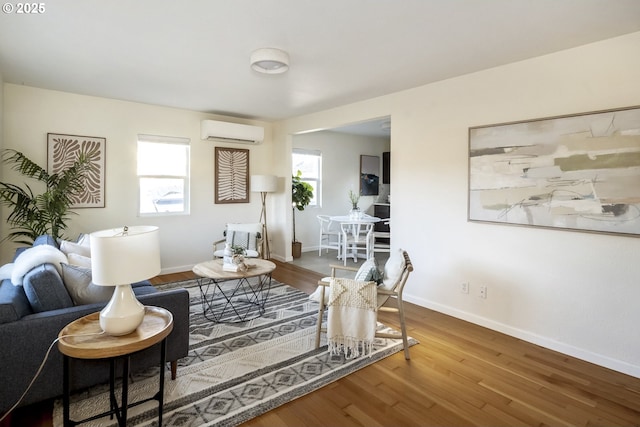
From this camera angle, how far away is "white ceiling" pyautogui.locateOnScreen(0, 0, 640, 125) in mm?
2146

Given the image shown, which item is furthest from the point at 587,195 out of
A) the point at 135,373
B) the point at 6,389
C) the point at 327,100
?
the point at 6,389

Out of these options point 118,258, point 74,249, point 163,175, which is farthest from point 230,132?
point 118,258

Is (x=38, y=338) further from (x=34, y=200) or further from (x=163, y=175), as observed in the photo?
(x=163, y=175)

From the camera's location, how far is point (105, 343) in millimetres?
1600

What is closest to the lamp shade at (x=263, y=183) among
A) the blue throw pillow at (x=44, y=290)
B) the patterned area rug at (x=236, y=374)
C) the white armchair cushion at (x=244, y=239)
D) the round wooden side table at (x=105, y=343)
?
the white armchair cushion at (x=244, y=239)

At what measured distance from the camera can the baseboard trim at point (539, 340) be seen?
2479 mm

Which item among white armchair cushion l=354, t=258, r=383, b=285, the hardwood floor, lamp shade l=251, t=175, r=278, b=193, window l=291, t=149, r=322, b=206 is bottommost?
the hardwood floor

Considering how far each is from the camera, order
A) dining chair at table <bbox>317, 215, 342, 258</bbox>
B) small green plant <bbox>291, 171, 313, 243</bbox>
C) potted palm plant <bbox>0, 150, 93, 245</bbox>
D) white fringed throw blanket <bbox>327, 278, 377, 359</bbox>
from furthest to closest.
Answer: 1. dining chair at table <bbox>317, 215, 342, 258</bbox>
2. small green plant <bbox>291, 171, 313, 243</bbox>
3. potted palm plant <bbox>0, 150, 93, 245</bbox>
4. white fringed throw blanket <bbox>327, 278, 377, 359</bbox>

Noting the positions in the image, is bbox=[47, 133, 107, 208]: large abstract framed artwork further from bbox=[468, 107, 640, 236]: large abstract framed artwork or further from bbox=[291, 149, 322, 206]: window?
bbox=[468, 107, 640, 236]: large abstract framed artwork

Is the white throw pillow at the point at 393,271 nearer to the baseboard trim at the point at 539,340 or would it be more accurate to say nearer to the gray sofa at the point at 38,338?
the baseboard trim at the point at 539,340

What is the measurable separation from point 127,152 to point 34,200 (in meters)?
1.23

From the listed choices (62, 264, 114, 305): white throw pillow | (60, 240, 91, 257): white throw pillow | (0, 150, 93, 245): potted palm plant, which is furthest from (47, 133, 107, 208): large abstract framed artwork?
(62, 264, 114, 305): white throw pillow

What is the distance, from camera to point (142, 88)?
399 cm

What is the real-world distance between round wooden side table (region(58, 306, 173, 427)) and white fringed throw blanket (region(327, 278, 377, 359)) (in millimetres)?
1225
